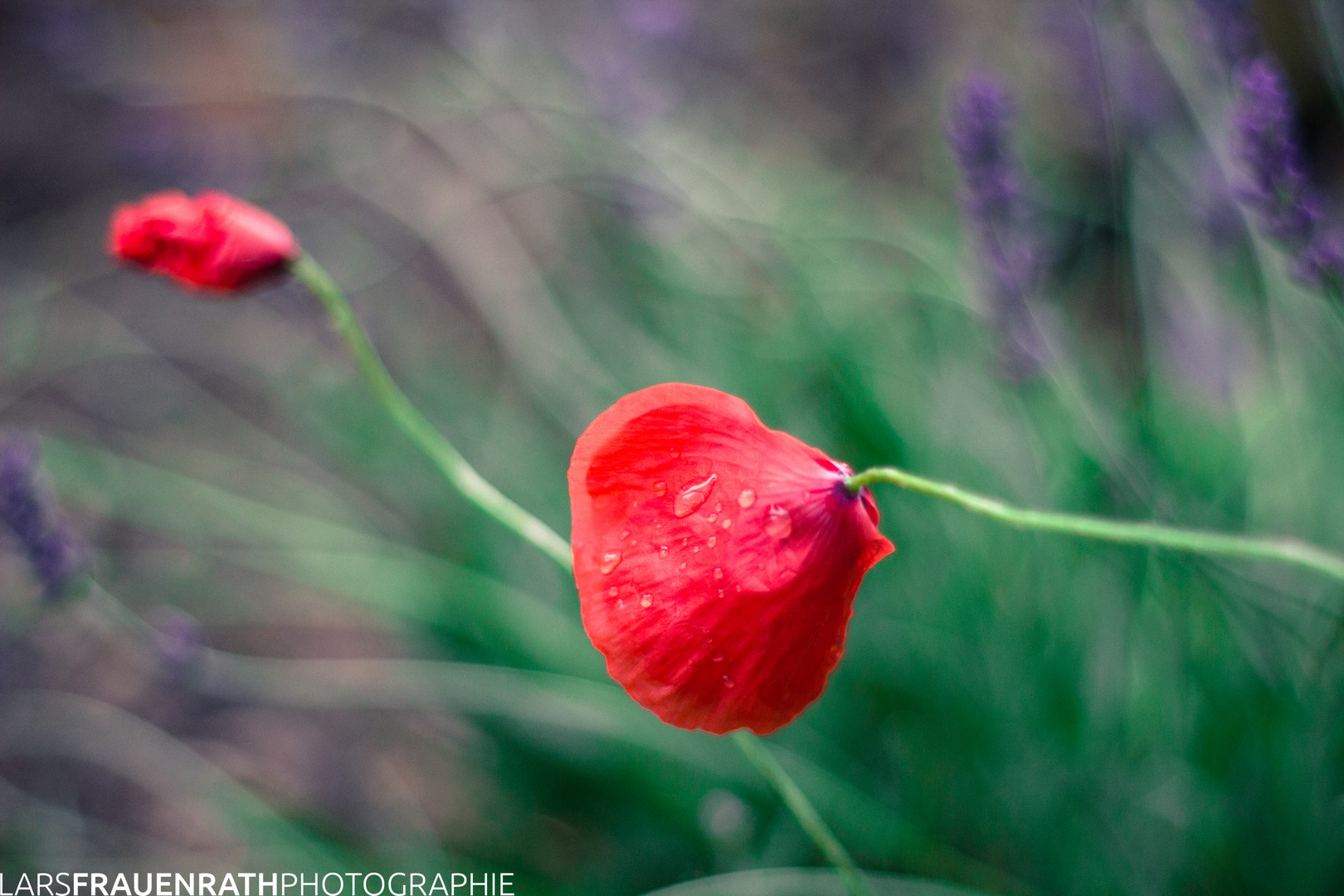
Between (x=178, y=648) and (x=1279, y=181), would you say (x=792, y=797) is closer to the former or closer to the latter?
(x=1279, y=181)

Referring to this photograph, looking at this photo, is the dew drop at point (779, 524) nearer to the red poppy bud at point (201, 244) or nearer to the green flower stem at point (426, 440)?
the green flower stem at point (426, 440)

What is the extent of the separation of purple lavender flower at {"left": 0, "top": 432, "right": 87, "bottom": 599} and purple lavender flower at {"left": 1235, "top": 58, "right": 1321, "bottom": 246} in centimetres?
92

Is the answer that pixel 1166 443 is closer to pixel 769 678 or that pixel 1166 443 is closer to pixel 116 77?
pixel 769 678

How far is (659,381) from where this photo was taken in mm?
1112

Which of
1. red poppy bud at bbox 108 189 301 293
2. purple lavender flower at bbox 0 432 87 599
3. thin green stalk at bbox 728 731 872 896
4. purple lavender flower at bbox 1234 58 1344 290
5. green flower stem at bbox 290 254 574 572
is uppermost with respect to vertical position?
purple lavender flower at bbox 1234 58 1344 290

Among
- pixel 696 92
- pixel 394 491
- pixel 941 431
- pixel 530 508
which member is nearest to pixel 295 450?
pixel 394 491

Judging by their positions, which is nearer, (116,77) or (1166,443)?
(1166,443)

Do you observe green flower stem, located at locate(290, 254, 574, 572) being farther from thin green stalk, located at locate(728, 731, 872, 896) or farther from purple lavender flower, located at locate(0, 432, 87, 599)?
purple lavender flower, located at locate(0, 432, 87, 599)

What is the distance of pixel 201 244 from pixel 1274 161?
0.64 metres

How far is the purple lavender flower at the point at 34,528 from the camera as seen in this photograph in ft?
2.27

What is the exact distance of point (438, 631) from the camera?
1.05 meters

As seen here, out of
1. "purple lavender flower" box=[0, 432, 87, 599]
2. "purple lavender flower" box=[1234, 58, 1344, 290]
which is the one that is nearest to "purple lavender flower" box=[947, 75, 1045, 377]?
"purple lavender flower" box=[1234, 58, 1344, 290]

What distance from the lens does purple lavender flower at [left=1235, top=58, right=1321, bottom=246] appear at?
0.46 meters

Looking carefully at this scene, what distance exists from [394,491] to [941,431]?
869mm
